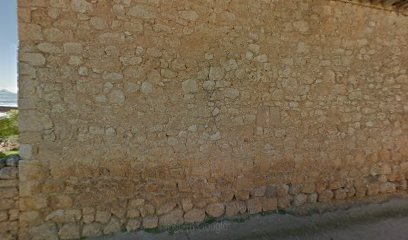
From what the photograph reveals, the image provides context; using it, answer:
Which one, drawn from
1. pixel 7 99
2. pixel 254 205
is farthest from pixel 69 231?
pixel 7 99

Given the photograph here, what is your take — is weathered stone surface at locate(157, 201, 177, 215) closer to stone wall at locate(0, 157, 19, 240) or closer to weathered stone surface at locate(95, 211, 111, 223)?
weathered stone surface at locate(95, 211, 111, 223)

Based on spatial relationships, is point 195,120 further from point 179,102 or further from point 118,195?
point 118,195

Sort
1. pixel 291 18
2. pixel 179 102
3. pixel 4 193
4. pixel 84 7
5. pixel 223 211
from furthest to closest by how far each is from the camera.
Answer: pixel 291 18, pixel 223 211, pixel 179 102, pixel 84 7, pixel 4 193

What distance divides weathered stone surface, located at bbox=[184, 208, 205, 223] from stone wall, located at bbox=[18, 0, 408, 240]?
15mm

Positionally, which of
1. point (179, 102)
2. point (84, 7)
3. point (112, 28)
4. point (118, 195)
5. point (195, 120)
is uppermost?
point (84, 7)

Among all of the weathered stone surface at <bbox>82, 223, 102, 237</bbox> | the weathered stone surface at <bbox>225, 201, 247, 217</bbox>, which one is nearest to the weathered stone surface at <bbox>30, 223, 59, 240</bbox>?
the weathered stone surface at <bbox>82, 223, 102, 237</bbox>

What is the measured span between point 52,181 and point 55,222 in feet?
1.56

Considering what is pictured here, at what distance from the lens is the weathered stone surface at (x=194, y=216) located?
3719mm

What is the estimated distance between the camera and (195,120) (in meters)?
3.72

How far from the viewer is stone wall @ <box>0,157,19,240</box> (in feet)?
9.87

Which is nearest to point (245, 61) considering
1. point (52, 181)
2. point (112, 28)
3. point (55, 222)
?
point (112, 28)

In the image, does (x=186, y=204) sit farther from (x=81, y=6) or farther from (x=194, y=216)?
(x=81, y=6)

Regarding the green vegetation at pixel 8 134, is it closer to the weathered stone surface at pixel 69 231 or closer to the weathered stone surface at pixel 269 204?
the weathered stone surface at pixel 69 231

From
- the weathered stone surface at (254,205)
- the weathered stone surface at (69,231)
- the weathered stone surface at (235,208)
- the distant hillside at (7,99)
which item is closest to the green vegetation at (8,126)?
the weathered stone surface at (69,231)
